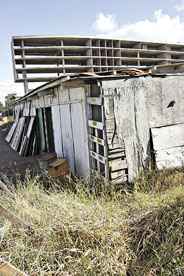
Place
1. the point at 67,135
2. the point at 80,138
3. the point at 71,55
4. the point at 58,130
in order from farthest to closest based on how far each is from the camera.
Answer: the point at 71,55 < the point at 58,130 < the point at 67,135 < the point at 80,138

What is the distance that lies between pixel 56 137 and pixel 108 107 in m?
4.18

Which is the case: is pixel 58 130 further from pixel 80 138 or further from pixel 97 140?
pixel 97 140

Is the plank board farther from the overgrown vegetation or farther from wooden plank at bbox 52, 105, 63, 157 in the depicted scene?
the overgrown vegetation

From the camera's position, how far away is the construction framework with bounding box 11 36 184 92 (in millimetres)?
23516

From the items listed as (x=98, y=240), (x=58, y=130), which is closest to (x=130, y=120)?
(x=98, y=240)

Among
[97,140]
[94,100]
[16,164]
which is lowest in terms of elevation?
[16,164]

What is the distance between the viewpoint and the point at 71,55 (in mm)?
27312

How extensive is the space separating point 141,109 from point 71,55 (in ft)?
79.4

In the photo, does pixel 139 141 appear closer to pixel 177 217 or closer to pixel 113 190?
pixel 113 190

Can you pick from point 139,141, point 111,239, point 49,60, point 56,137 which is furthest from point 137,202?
point 49,60

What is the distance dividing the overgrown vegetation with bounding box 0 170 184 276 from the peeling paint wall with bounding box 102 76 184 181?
1675 mm

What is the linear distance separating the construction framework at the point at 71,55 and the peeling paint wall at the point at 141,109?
1991 centimetres

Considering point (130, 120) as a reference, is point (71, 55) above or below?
above

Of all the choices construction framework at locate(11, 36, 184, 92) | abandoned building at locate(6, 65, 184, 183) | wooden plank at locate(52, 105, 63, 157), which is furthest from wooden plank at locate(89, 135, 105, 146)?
construction framework at locate(11, 36, 184, 92)
